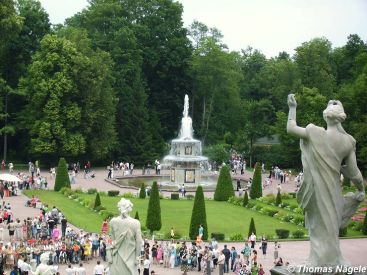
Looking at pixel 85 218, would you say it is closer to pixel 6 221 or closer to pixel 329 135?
pixel 6 221

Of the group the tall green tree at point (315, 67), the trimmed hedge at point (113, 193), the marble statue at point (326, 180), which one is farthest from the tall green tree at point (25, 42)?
the marble statue at point (326, 180)

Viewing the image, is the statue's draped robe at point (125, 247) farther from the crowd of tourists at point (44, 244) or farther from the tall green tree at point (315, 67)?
the tall green tree at point (315, 67)

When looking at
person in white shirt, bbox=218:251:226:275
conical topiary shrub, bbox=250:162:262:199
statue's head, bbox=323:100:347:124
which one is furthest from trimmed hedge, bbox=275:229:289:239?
statue's head, bbox=323:100:347:124

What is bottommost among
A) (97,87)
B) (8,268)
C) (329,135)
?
(8,268)

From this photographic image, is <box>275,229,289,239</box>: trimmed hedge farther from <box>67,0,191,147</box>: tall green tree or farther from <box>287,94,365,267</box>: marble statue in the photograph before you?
<box>67,0,191,147</box>: tall green tree

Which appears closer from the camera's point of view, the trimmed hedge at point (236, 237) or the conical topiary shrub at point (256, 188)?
the trimmed hedge at point (236, 237)

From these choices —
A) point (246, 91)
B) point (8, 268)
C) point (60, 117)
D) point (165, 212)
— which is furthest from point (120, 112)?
point (8, 268)

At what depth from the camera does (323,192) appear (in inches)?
440

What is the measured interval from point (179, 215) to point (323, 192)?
1179 inches

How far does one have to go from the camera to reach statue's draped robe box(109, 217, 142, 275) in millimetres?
12398

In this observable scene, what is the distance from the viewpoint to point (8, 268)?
26.4 meters

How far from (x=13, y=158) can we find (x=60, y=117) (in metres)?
8.67

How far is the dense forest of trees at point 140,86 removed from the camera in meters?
60.2

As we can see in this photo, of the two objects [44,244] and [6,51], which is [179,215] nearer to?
[44,244]
